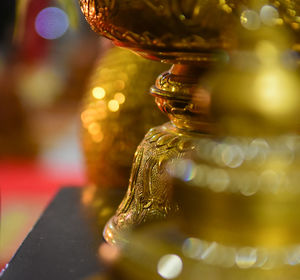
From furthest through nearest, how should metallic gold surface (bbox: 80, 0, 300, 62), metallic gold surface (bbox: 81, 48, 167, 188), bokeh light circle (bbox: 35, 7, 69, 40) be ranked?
1. bokeh light circle (bbox: 35, 7, 69, 40)
2. metallic gold surface (bbox: 81, 48, 167, 188)
3. metallic gold surface (bbox: 80, 0, 300, 62)

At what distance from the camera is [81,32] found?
4.82m

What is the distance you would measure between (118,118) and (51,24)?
12.3 feet

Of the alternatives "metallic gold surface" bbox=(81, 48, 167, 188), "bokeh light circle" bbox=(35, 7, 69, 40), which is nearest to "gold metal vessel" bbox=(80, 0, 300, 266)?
"metallic gold surface" bbox=(81, 48, 167, 188)

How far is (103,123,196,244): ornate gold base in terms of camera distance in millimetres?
483

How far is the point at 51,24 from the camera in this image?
425 cm

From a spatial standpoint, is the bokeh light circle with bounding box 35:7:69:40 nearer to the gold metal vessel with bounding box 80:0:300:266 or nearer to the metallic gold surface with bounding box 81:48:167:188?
the metallic gold surface with bounding box 81:48:167:188

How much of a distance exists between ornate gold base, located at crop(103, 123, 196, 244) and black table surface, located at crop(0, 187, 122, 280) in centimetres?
3

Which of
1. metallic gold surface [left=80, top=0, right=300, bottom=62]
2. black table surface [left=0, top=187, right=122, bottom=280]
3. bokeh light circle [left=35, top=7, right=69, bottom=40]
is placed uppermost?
metallic gold surface [left=80, top=0, right=300, bottom=62]

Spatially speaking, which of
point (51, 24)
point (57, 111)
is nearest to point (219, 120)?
point (57, 111)

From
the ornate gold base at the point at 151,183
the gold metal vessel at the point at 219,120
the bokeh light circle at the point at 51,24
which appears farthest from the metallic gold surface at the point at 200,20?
the bokeh light circle at the point at 51,24

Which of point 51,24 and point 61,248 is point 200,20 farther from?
point 51,24

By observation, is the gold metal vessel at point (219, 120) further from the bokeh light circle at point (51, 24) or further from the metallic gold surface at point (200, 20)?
the bokeh light circle at point (51, 24)

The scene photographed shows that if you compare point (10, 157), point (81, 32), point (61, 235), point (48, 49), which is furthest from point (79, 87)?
point (61, 235)

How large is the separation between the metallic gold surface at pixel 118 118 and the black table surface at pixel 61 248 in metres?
0.10
